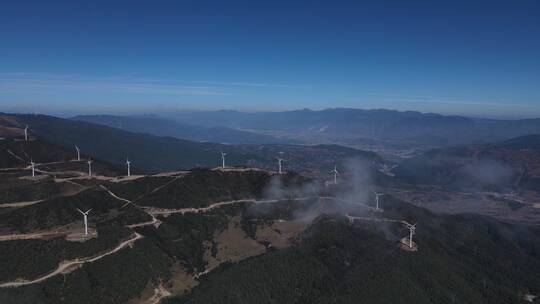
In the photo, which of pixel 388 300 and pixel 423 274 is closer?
pixel 388 300

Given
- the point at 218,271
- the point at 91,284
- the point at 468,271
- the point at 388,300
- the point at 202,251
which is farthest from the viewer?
the point at 468,271

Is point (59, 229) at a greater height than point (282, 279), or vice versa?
point (59, 229)

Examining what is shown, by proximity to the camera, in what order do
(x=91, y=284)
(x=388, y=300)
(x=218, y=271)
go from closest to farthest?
1. (x=91, y=284)
2. (x=388, y=300)
3. (x=218, y=271)

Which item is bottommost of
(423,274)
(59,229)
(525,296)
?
(525,296)

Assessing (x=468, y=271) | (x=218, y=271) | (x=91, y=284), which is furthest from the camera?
(x=468, y=271)

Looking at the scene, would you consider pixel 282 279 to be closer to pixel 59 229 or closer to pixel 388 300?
pixel 388 300

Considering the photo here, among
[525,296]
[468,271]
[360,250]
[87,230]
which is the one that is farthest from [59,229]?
[525,296]

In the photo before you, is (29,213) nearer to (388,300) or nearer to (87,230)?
(87,230)

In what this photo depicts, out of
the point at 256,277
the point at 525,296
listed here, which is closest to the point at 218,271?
the point at 256,277

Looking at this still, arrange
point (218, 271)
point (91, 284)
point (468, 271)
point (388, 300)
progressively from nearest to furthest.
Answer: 1. point (91, 284)
2. point (388, 300)
3. point (218, 271)
4. point (468, 271)
